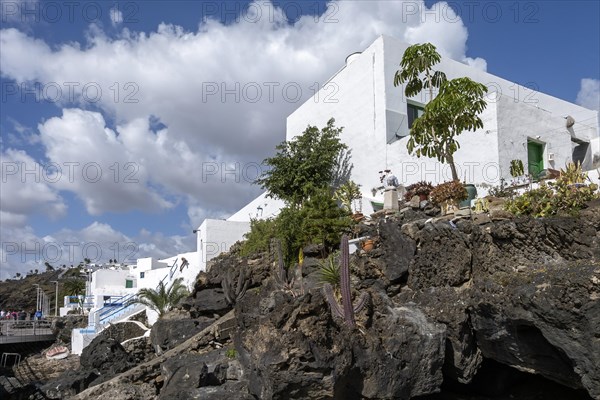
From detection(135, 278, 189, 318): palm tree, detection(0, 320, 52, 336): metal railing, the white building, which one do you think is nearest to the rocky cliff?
the white building

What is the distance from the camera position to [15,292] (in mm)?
87438

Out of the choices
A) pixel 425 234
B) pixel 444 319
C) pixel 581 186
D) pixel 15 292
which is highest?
pixel 581 186

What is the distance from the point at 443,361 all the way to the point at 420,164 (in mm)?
12169

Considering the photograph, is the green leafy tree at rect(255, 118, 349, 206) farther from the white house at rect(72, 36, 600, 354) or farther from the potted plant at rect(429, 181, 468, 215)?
the potted plant at rect(429, 181, 468, 215)

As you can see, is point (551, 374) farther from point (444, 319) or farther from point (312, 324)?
point (312, 324)

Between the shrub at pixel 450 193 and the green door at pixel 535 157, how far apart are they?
5.34 m

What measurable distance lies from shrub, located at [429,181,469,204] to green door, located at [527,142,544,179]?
5343 mm

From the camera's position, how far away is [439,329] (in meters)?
11.0

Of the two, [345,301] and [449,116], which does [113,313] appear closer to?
[449,116]

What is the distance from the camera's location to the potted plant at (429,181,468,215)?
1625 centimetres

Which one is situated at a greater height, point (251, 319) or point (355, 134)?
point (355, 134)

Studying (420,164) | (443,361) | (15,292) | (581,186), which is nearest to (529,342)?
(443,361)

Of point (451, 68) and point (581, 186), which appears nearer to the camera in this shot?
point (581, 186)

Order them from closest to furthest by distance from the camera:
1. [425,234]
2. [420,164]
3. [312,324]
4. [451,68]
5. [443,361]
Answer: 1. [312,324]
2. [443,361]
3. [425,234]
4. [420,164]
5. [451,68]
